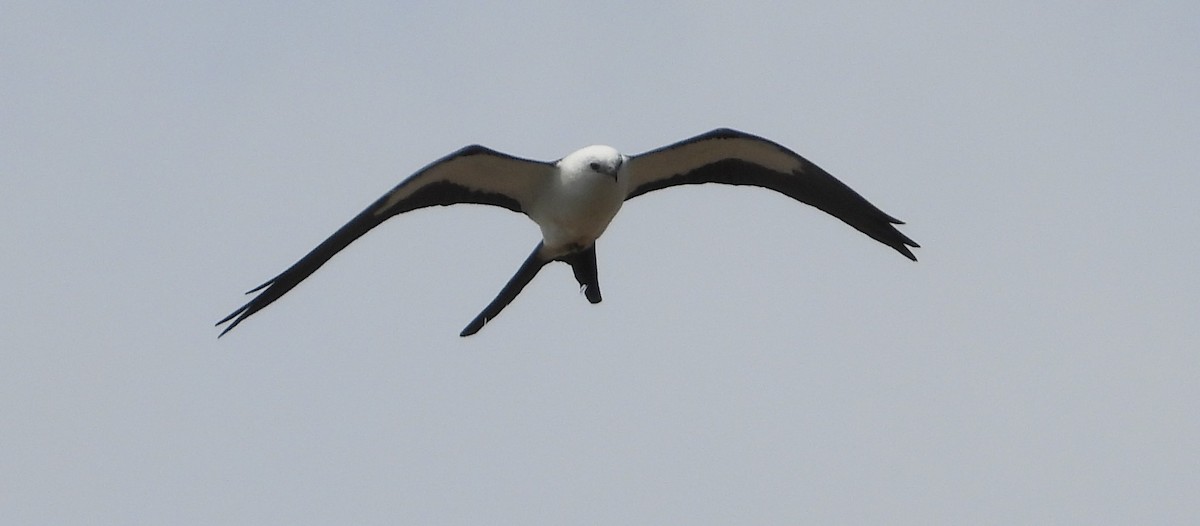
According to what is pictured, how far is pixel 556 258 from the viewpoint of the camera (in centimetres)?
1412

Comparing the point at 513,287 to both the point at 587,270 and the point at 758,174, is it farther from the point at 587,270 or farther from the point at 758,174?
the point at 758,174

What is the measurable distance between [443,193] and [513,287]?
0.87 meters

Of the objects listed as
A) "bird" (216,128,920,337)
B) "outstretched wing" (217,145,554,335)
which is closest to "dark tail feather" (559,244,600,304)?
"bird" (216,128,920,337)

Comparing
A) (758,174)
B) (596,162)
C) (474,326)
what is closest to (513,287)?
(474,326)

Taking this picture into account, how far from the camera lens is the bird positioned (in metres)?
13.4

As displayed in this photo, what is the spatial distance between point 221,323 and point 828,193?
4.82m

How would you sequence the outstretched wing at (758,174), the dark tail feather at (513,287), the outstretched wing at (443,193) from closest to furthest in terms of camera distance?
the outstretched wing at (443,193)
the dark tail feather at (513,287)
the outstretched wing at (758,174)

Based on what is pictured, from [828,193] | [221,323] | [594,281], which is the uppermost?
[828,193]

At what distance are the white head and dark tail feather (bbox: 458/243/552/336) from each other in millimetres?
820

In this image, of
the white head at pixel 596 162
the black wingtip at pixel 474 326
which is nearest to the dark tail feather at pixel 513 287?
the black wingtip at pixel 474 326

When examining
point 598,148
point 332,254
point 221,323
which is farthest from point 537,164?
point 221,323

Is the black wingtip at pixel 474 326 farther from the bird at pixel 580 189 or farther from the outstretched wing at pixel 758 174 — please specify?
the outstretched wing at pixel 758 174

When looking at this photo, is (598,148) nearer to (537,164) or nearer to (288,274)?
(537,164)

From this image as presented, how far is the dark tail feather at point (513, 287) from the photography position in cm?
1380
